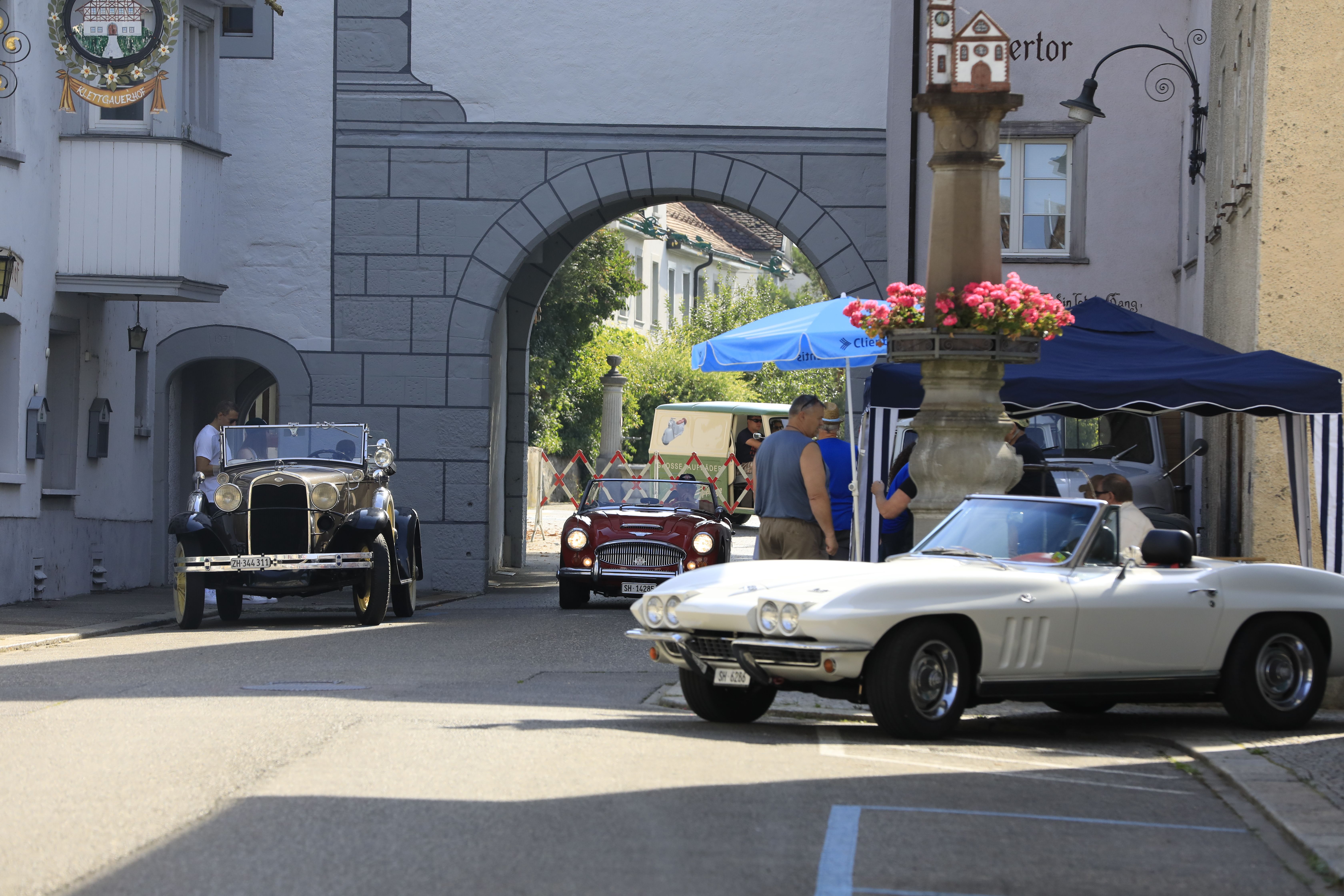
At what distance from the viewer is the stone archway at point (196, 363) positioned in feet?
72.3

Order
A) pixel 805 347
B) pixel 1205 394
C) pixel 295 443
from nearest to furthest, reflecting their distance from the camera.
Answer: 1. pixel 1205 394
2. pixel 805 347
3. pixel 295 443

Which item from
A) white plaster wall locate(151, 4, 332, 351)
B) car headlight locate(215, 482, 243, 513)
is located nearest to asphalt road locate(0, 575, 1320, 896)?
car headlight locate(215, 482, 243, 513)

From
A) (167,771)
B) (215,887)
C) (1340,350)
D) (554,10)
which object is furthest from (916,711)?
(554,10)

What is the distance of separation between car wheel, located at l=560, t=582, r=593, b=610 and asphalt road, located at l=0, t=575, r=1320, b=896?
716 centimetres

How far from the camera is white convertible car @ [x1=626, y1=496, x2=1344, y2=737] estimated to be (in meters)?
8.62

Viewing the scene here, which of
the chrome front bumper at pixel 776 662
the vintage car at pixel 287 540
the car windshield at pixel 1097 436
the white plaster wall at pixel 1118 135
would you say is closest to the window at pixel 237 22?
the vintage car at pixel 287 540

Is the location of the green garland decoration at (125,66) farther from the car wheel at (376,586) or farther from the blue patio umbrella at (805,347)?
the blue patio umbrella at (805,347)

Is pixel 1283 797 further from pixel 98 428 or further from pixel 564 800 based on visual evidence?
pixel 98 428

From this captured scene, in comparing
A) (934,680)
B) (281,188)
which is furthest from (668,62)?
(934,680)

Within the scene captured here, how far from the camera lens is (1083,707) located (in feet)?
35.2

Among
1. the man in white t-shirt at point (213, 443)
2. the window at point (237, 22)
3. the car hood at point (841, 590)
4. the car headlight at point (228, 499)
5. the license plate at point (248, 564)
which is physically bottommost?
the license plate at point (248, 564)

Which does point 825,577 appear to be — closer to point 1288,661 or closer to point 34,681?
point 1288,661

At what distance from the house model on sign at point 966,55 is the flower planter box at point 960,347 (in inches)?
60.6

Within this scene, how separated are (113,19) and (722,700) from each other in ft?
41.3
